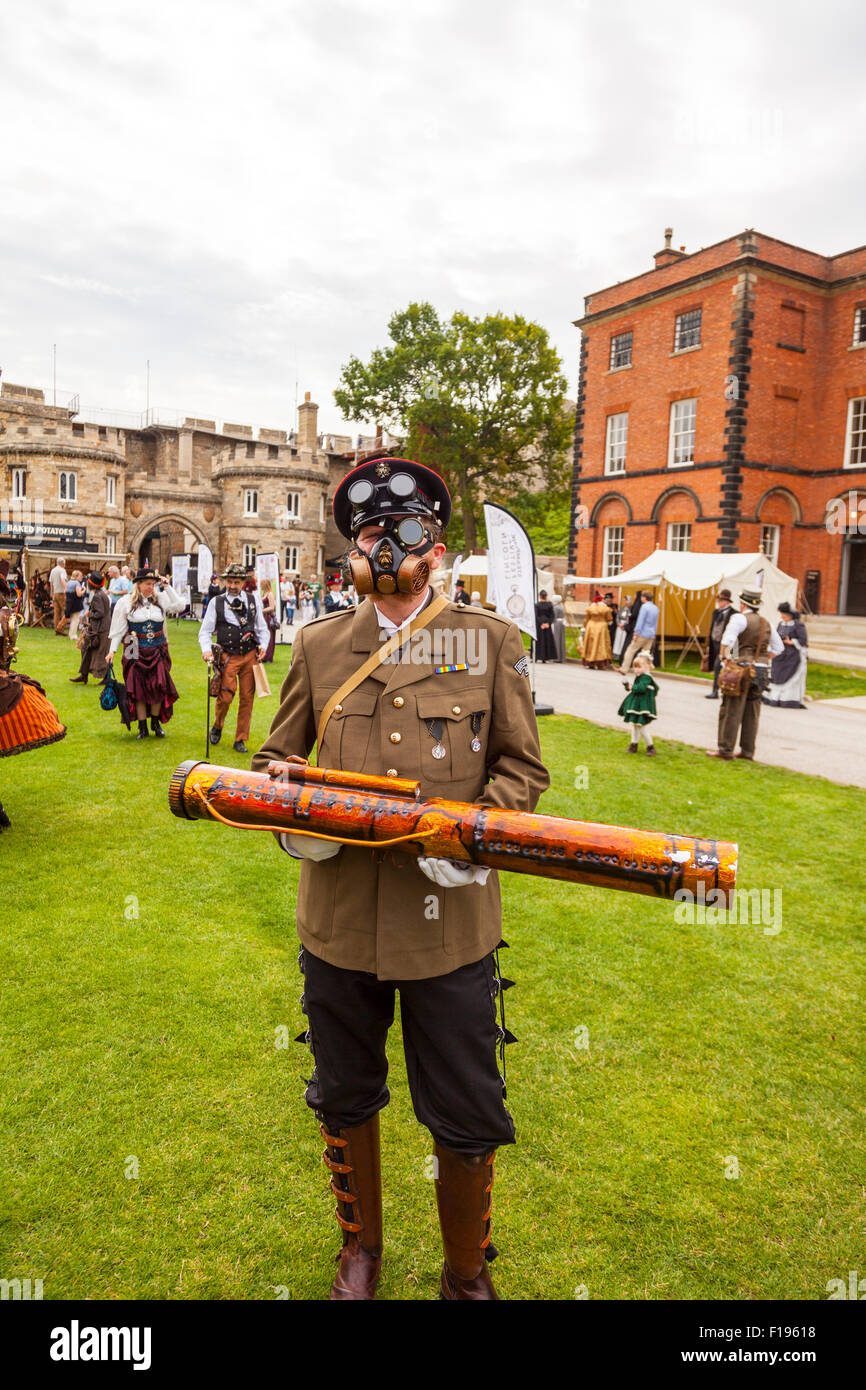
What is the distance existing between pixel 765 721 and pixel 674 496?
15701 millimetres

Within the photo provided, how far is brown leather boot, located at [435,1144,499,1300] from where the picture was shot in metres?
2.44

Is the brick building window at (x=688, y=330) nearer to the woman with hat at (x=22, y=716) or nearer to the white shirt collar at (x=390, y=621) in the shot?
the woman with hat at (x=22, y=716)

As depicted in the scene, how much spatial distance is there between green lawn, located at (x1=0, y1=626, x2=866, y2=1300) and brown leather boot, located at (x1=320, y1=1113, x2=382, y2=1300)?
0.11m

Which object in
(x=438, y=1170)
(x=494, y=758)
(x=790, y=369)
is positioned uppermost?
(x=790, y=369)

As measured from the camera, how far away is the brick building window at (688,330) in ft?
87.0

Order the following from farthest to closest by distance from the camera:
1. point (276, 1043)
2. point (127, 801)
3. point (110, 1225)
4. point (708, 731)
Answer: point (708, 731), point (127, 801), point (276, 1043), point (110, 1225)

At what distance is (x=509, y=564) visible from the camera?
11.7 m

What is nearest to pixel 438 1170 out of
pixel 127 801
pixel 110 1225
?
pixel 110 1225

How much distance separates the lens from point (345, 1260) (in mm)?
2617

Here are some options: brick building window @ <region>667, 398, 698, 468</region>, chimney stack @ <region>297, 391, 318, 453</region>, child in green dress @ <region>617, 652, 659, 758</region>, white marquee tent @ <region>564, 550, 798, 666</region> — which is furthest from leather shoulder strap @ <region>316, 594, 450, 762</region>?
chimney stack @ <region>297, 391, 318, 453</region>

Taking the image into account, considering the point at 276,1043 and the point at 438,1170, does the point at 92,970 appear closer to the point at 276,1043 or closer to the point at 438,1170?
the point at 276,1043

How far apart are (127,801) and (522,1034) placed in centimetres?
503

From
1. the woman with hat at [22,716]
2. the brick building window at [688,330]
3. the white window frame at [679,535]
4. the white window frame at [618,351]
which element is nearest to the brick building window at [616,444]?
the white window frame at [618,351]

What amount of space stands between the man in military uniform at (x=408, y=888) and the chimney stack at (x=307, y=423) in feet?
150
